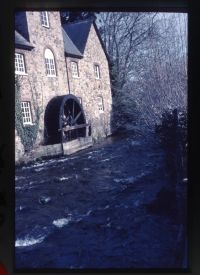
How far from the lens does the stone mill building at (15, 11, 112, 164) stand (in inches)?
131

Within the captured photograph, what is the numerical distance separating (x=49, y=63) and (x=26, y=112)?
39 cm

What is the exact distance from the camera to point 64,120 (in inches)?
133

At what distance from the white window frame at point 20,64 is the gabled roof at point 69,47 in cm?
33

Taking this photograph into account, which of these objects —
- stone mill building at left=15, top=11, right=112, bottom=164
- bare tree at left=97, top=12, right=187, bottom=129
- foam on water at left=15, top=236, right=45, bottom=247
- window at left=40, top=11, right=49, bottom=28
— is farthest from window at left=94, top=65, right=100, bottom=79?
foam on water at left=15, top=236, right=45, bottom=247

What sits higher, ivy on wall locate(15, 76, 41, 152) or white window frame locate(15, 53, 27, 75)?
white window frame locate(15, 53, 27, 75)

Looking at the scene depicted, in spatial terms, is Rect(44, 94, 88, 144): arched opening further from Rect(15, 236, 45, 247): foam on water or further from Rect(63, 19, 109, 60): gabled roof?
Rect(15, 236, 45, 247): foam on water

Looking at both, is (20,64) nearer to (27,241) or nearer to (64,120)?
(64,120)

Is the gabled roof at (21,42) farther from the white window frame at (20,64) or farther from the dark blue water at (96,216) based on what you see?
the dark blue water at (96,216)

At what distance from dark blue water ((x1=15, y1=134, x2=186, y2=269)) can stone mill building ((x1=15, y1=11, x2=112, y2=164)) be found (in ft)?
0.67

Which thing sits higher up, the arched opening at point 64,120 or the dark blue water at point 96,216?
the arched opening at point 64,120

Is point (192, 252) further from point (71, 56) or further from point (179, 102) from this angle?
point (71, 56)

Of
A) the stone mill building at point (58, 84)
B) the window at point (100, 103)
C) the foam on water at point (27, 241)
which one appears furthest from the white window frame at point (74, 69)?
the foam on water at point (27, 241)

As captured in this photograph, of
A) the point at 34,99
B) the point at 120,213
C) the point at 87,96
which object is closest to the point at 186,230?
the point at 120,213

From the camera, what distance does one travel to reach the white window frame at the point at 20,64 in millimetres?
3328
